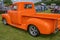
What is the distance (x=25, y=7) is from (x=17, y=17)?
80 cm

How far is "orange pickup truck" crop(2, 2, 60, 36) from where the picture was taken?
6.02m

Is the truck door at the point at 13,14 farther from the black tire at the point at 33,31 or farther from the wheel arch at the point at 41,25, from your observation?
the wheel arch at the point at 41,25

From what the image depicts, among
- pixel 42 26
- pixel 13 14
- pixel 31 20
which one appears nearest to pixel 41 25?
pixel 42 26

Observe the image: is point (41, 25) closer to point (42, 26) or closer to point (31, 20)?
point (42, 26)

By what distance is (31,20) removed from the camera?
256 inches

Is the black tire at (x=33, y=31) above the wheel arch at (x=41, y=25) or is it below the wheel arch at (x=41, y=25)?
below

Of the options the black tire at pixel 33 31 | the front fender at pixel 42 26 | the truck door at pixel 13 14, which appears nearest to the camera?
the front fender at pixel 42 26

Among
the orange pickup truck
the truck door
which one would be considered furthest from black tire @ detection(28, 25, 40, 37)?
the truck door

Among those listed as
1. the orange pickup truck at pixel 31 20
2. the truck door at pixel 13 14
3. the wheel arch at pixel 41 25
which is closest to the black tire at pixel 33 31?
the orange pickup truck at pixel 31 20

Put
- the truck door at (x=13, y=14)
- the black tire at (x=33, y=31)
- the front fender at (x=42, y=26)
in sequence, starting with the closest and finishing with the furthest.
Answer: the front fender at (x=42, y=26), the black tire at (x=33, y=31), the truck door at (x=13, y=14)

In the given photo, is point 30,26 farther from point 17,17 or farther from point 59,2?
point 59,2

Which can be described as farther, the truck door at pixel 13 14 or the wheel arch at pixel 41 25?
the truck door at pixel 13 14

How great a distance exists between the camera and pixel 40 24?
612cm

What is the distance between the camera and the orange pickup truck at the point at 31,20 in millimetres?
6023
